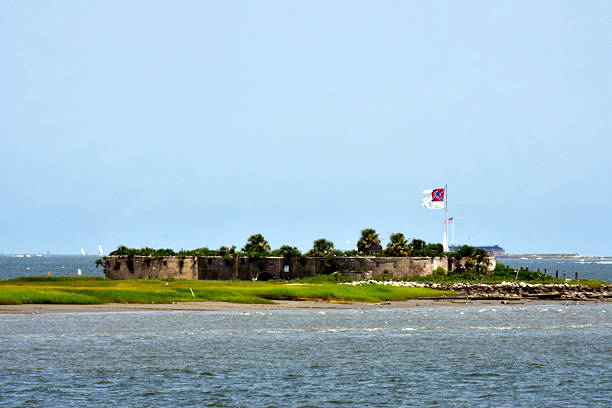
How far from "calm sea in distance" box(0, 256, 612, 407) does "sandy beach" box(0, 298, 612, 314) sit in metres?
2.27

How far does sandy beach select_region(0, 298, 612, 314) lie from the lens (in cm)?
5709

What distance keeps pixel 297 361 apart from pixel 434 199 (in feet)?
240

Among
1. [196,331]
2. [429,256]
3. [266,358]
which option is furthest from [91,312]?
[429,256]

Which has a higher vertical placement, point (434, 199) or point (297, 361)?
point (434, 199)

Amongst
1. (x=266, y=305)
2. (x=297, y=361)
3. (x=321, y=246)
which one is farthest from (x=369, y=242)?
(x=297, y=361)

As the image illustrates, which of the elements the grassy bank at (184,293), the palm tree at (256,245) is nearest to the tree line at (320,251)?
the palm tree at (256,245)

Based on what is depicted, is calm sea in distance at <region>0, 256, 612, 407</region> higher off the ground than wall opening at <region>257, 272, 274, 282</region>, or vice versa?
wall opening at <region>257, 272, 274, 282</region>

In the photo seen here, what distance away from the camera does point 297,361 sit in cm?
3747

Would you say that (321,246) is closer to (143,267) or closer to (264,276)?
(264,276)

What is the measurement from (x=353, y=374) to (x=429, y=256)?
70825 millimetres

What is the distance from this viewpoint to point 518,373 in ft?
116

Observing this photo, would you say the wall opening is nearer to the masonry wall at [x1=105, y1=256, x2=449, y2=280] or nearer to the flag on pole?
the masonry wall at [x1=105, y1=256, x2=449, y2=280]

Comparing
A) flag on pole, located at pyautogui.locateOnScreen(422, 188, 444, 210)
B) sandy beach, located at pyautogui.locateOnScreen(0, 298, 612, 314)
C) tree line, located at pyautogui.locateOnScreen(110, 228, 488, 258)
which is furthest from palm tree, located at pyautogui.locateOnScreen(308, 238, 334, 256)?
sandy beach, located at pyautogui.locateOnScreen(0, 298, 612, 314)

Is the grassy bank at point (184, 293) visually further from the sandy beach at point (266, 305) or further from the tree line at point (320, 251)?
the tree line at point (320, 251)
